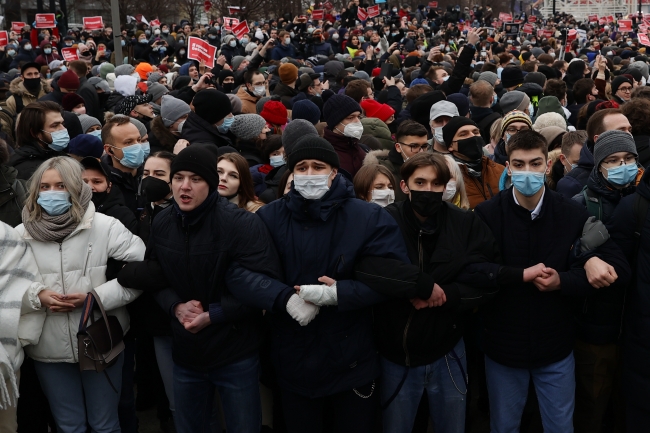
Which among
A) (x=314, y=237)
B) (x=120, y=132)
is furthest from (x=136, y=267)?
(x=120, y=132)

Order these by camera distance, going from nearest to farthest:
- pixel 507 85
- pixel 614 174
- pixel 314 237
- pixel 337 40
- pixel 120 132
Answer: pixel 314 237, pixel 614 174, pixel 120 132, pixel 507 85, pixel 337 40

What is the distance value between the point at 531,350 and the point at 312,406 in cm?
122

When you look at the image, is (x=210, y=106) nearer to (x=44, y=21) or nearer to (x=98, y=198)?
(x=98, y=198)

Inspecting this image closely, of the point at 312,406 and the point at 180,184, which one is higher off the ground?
the point at 180,184

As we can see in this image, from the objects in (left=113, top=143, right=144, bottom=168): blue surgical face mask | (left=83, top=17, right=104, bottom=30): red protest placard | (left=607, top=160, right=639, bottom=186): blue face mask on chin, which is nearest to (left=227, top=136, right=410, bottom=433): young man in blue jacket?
(left=607, top=160, right=639, bottom=186): blue face mask on chin

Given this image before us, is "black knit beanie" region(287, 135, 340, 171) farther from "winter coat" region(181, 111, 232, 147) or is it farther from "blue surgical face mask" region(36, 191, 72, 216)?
"winter coat" region(181, 111, 232, 147)

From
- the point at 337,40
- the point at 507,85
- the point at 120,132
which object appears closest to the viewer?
the point at 120,132

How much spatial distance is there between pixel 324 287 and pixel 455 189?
4.50ft

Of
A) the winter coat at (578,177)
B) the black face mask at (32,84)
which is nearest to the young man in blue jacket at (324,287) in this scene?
the winter coat at (578,177)

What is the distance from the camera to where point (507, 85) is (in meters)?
9.67

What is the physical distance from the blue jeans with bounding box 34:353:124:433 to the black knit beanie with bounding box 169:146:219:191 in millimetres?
1253

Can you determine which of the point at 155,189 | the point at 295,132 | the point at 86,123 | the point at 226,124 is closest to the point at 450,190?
the point at 295,132

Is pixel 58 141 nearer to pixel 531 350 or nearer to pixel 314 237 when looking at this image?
pixel 314 237

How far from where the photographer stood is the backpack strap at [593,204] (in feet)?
13.9
